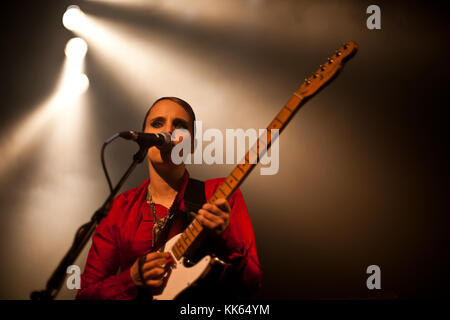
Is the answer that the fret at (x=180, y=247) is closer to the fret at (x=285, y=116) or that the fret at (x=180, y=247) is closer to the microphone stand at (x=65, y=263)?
the microphone stand at (x=65, y=263)

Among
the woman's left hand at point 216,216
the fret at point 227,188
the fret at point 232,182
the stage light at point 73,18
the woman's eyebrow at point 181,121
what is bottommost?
the woman's left hand at point 216,216

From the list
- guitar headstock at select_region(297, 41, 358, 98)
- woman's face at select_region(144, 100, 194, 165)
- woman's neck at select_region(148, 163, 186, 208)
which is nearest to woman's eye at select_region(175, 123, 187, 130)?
woman's face at select_region(144, 100, 194, 165)

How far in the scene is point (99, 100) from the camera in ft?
9.04

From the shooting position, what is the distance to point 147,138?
1.65 m

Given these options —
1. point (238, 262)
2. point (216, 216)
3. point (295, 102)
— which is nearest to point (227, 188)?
point (216, 216)

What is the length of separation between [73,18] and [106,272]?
1935 mm

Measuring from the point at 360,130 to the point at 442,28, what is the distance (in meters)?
0.92

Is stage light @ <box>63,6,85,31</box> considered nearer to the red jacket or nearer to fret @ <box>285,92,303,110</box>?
the red jacket

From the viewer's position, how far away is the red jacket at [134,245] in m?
1.81

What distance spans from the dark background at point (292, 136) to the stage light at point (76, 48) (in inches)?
2.8

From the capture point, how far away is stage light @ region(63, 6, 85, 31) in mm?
2764

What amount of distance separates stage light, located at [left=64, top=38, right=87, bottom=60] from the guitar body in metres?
1.81

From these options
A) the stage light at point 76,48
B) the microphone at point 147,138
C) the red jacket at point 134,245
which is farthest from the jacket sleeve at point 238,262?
the stage light at point 76,48

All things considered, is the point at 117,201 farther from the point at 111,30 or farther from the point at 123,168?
the point at 111,30
